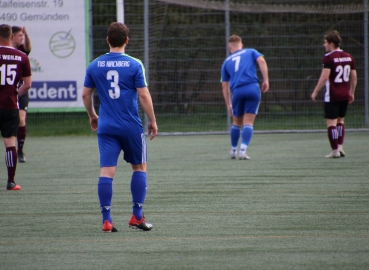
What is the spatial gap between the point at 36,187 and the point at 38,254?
12.4 feet

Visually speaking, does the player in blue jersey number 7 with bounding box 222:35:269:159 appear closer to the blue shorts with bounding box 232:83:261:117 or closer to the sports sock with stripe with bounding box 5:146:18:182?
the blue shorts with bounding box 232:83:261:117

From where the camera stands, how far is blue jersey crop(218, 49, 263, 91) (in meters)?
11.6

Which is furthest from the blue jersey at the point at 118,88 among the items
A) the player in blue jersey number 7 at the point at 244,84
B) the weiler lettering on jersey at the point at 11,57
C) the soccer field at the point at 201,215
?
the player in blue jersey number 7 at the point at 244,84

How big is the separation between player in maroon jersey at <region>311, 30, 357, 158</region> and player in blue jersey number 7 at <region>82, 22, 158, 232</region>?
239 inches

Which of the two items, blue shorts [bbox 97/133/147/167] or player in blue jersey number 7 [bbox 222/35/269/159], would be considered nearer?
blue shorts [bbox 97/133/147/167]

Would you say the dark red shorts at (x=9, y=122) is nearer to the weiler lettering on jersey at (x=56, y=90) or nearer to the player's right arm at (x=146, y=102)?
the player's right arm at (x=146, y=102)

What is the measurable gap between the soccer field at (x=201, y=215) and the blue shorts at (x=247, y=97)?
83cm

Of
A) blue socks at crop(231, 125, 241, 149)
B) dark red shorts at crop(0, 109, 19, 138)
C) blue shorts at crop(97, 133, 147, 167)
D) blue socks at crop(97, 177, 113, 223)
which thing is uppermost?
blue shorts at crop(97, 133, 147, 167)


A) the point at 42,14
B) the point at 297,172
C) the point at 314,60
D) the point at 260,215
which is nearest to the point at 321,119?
the point at 314,60

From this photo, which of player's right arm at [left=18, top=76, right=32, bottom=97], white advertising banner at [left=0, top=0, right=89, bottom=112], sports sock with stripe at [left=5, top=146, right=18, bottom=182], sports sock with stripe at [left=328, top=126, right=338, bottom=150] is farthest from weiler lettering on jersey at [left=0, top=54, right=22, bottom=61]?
white advertising banner at [left=0, top=0, right=89, bottom=112]

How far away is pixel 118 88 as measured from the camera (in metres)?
5.70

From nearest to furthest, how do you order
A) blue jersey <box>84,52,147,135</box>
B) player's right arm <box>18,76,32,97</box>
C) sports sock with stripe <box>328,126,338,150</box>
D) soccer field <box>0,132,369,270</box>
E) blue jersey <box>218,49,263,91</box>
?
1. soccer field <box>0,132,369,270</box>
2. blue jersey <box>84,52,147,135</box>
3. player's right arm <box>18,76,32,97</box>
4. sports sock with stripe <box>328,126,338,150</box>
5. blue jersey <box>218,49,263,91</box>

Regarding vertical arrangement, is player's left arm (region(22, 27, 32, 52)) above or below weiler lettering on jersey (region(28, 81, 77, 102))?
above

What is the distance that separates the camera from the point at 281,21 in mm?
16953
